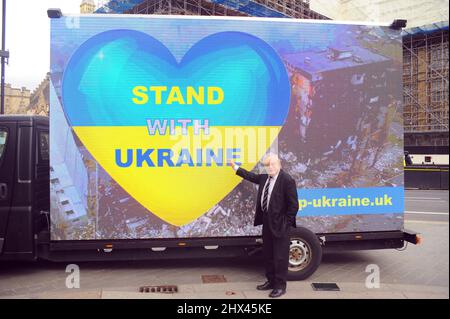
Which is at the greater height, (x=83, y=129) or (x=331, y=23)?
(x=331, y=23)

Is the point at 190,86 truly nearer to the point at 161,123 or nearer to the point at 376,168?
the point at 161,123

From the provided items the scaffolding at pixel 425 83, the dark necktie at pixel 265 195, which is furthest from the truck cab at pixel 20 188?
the scaffolding at pixel 425 83

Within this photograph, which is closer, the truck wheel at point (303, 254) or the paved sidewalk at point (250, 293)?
the paved sidewalk at point (250, 293)

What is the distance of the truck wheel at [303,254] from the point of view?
5.57 m

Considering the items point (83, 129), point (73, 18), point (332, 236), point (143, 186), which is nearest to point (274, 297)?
point (332, 236)

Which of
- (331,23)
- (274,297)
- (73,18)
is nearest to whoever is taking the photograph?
(274,297)

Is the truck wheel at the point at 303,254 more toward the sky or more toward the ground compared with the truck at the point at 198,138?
Result: more toward the ground

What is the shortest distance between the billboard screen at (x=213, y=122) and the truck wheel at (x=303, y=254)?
19cm

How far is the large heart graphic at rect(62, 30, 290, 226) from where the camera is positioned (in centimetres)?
533

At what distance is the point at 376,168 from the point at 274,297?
231 cm

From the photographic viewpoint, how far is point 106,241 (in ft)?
17.8

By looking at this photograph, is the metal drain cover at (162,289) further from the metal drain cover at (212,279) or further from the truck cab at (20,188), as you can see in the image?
the truck cab at (20,188)

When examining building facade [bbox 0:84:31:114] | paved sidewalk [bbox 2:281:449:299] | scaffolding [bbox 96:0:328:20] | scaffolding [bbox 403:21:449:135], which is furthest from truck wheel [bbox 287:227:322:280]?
building facade [bbox 0:84:31:114]

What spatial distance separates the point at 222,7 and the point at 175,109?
28.0 metres
